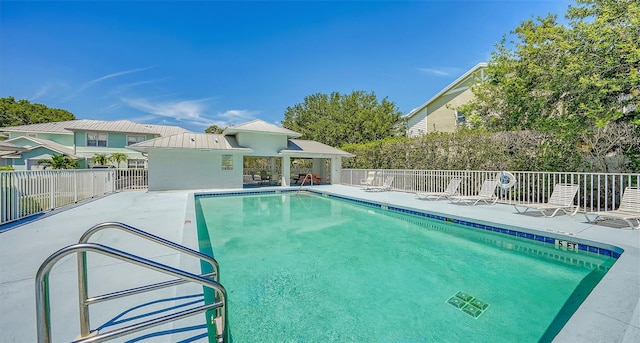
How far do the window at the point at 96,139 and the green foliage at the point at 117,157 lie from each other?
185 cm

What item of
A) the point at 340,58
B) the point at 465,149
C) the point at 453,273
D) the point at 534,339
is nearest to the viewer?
the point at 534,339

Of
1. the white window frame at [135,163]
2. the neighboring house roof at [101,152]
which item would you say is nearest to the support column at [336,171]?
the white window frame at [135,163]

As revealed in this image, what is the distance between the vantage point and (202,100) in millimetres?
33406

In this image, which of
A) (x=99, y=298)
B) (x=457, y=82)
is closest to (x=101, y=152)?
(x=99, y=298)

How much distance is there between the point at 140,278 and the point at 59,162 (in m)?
23.3

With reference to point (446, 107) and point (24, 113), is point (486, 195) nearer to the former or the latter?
point (446, 107)

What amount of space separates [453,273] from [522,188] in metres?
8.26

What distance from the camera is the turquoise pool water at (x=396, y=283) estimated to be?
3.23 m

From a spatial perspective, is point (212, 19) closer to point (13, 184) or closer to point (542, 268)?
point (13, 184)

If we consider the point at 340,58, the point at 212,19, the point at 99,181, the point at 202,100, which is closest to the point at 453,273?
the point at 99,181

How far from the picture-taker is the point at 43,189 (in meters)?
8.19

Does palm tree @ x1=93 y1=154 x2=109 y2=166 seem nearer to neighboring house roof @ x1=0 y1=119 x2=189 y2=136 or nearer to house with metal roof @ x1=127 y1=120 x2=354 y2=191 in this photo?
neighboring house roof @ x1=0 y1=119 x2=189 y2=136

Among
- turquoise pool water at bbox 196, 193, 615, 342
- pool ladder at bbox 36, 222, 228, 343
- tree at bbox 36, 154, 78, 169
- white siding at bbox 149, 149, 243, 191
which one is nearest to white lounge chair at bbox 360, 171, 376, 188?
white siding at bbox 149, 149, 243, 191

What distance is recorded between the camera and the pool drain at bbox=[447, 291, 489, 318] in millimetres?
3582
